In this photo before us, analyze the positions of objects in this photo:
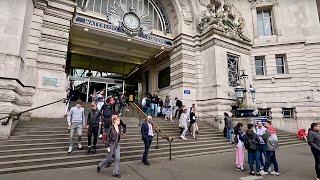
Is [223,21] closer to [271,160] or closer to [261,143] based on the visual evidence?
[261,143]

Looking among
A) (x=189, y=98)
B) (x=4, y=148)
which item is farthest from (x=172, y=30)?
(x=4, y=148)

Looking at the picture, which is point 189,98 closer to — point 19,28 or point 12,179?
point 19,28

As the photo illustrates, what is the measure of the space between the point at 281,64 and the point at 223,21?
7166 millimetres

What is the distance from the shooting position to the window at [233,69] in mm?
16719

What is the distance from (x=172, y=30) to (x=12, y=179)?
16113mm

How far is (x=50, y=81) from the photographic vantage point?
1136cm

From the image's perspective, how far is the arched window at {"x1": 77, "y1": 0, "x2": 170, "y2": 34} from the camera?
15.3 metres

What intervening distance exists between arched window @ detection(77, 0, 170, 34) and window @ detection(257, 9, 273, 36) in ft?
32.2

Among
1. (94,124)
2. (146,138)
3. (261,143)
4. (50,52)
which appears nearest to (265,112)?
(261,143)

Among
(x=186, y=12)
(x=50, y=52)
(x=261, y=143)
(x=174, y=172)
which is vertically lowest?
(x=174, y=172)

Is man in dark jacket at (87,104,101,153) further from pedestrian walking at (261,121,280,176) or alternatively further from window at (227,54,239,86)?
window at (227,54,239,86)

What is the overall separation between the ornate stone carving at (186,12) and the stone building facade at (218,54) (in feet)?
0.06

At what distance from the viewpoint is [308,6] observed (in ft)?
65.4

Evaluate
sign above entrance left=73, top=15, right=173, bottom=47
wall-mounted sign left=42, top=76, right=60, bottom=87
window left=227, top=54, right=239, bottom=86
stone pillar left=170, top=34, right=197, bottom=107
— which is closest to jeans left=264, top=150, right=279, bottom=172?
stone pillar left=170, top=34, right=197, bottom=107
